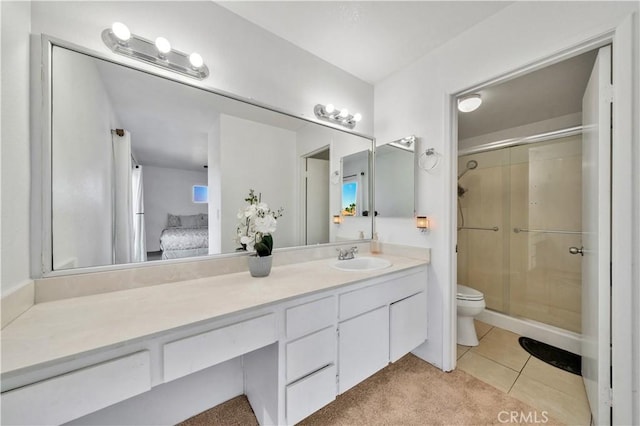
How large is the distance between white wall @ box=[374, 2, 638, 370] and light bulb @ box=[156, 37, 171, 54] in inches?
68.0

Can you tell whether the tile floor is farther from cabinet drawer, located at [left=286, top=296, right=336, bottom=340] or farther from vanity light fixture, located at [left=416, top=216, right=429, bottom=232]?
cabinet drawer, located at [left=286, top=296, right=336, bottom=340]

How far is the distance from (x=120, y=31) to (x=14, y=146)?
2.28 feet

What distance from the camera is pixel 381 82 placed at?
2.24 meters

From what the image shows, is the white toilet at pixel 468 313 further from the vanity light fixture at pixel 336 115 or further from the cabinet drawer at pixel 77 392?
the cabinet drawer at pixel 77 392

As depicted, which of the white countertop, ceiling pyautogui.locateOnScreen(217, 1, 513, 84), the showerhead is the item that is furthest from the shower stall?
the white countertop

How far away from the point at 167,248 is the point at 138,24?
119 cm

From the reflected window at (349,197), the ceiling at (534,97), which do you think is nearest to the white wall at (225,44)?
the reflected window at (349,197)

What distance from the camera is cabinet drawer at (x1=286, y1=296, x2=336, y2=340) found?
3.60 feet

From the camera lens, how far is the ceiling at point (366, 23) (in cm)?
146

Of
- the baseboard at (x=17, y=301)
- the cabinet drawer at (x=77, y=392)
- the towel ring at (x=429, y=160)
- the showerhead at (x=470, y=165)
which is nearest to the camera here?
the cabinet drawer at (x=77, y=392)

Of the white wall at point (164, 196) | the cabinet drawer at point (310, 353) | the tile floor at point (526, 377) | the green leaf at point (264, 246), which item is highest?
the white wall at point (164, 196)

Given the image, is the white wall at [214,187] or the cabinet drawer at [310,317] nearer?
the cabinet drawer at [310,317]

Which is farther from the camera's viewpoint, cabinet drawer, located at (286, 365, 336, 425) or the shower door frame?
the shower door frame

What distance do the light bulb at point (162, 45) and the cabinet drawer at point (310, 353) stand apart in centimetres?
162
